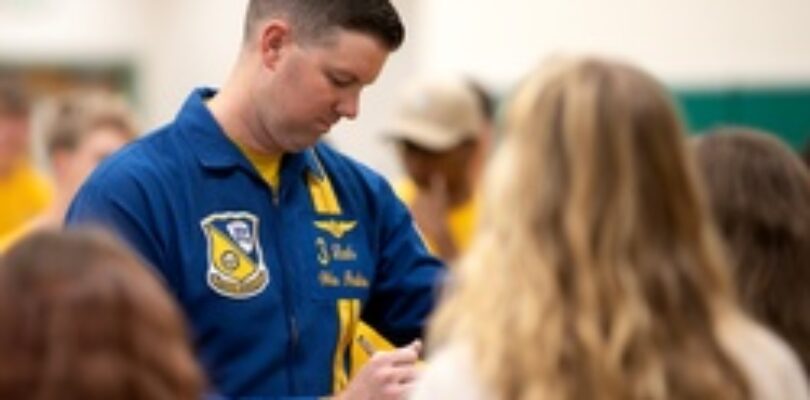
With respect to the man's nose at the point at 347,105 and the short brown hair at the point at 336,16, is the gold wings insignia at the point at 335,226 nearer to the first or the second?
the man's nose at the point at 347,105

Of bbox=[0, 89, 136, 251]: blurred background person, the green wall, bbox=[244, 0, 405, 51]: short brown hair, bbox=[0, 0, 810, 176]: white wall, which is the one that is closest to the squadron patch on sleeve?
bbox=[244, 0, 405, 51]: short brown hair

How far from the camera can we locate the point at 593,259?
9.62 feet

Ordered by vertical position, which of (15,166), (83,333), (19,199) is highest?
(83,333)

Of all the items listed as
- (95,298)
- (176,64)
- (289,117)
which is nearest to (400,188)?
(289,117)

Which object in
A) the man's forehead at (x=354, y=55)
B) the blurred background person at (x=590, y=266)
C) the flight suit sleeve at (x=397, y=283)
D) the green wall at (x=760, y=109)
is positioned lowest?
the green wall at (x=760, y=109)

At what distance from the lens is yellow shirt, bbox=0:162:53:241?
8859mm

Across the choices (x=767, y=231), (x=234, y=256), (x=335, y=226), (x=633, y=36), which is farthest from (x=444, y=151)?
(x=633, y=36)

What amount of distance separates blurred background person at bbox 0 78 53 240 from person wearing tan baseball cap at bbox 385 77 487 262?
6.44 ft

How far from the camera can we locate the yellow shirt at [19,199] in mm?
8859

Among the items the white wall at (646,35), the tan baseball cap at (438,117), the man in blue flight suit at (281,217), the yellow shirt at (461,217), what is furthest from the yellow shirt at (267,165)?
the white wall at (646,35)

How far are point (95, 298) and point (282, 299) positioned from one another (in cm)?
156

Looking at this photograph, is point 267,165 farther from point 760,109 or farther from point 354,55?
point 760,109

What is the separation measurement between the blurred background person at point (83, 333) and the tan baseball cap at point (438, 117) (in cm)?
494

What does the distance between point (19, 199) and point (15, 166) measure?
0.16 m
